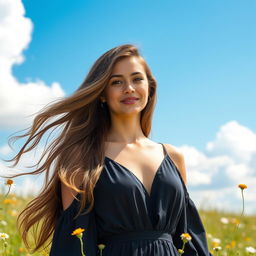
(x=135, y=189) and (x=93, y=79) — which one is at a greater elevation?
(x=93, y=79)

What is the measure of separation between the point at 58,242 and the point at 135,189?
0.69 meters

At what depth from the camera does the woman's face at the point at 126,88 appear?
13.2 feet

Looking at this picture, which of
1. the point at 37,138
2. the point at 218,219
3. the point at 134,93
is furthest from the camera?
the point at 218,219

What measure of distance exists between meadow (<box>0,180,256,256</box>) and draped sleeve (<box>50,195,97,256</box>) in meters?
0.37

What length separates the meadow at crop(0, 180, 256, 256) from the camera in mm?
4406

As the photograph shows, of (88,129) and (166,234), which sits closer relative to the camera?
(166,234)

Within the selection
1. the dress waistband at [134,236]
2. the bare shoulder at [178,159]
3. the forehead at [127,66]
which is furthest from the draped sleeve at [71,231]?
the forehead at [127,66]

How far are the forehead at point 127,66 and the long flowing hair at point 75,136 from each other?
4 centimetres

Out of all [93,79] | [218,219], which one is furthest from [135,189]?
[218,219]

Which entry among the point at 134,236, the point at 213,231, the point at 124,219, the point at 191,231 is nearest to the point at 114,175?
the point at 124,219

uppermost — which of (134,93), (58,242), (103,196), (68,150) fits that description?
(134,93)

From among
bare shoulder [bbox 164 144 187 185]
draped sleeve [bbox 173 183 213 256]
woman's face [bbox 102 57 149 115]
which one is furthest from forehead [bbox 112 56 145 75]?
draped sleeve [bbox 173 183 213 256]

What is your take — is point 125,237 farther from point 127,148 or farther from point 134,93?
point 134,93

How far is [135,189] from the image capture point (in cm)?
373
